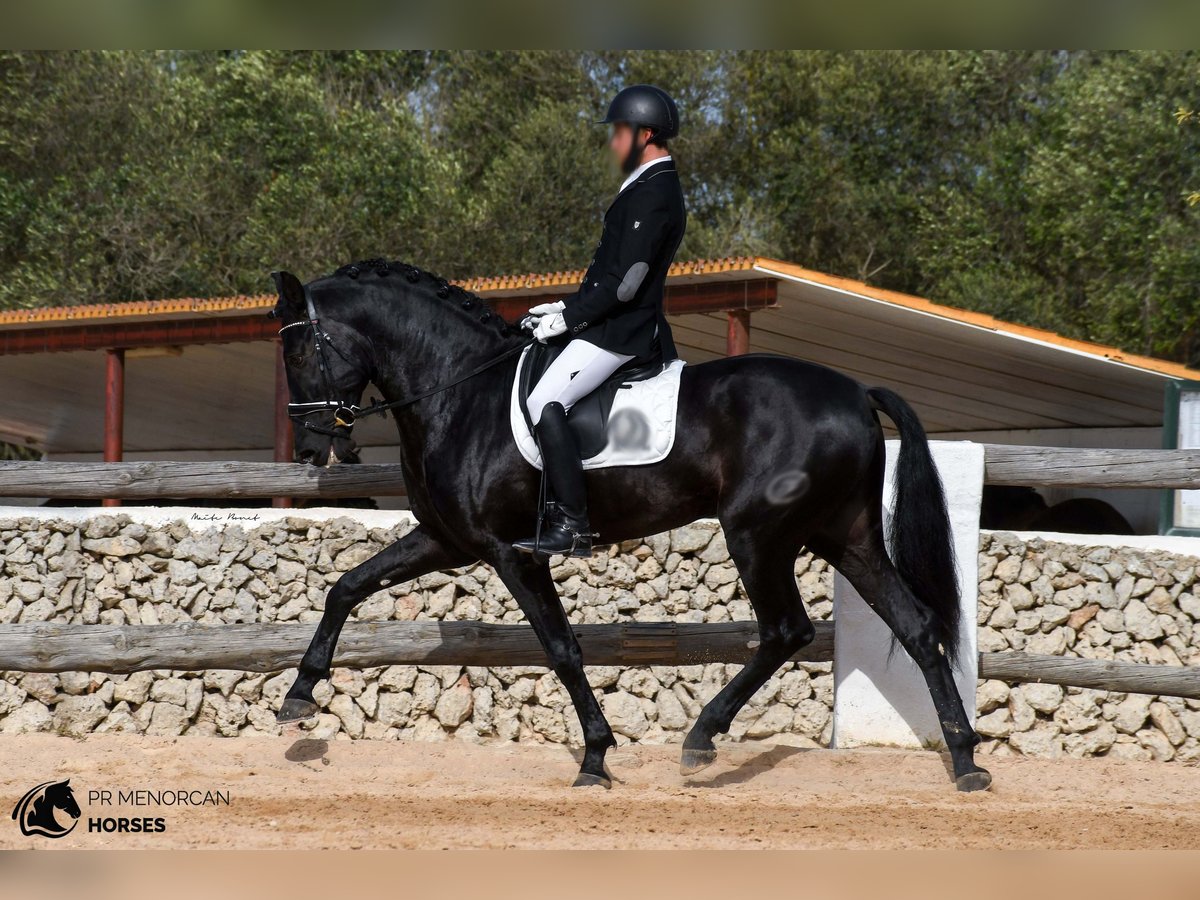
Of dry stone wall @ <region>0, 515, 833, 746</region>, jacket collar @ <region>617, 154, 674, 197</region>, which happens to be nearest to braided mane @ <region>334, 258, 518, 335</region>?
jacket collar @ <region>617, 154, 674, 197</region>

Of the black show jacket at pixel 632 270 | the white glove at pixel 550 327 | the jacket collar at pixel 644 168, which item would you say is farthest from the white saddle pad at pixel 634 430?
the jacket collar at pixel 644 168

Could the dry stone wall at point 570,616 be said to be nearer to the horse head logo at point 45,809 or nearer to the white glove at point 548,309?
the white glove at point 548,309

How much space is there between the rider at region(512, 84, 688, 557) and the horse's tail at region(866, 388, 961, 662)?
3.66 ft

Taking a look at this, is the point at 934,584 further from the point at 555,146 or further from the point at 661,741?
the point at 555,146

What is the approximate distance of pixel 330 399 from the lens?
5.18 meters

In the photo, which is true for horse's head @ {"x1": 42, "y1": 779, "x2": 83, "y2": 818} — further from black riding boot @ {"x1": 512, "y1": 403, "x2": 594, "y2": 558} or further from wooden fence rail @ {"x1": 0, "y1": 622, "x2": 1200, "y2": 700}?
black riding boot @ {"x1": 512, "y1": 403, "x2": 594, "y2": 558}

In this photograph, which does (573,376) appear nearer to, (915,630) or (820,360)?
(915,630)

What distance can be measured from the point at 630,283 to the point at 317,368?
137cm

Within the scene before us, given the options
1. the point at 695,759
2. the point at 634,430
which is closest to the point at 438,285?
the point at 634,430

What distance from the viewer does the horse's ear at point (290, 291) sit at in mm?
5113

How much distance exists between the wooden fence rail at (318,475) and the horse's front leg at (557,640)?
1.10 meters

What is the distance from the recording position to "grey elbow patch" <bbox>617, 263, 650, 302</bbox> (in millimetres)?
4906

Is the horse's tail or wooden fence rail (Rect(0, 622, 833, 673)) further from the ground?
the horse's tail

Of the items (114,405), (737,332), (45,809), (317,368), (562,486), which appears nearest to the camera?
(45,809)
